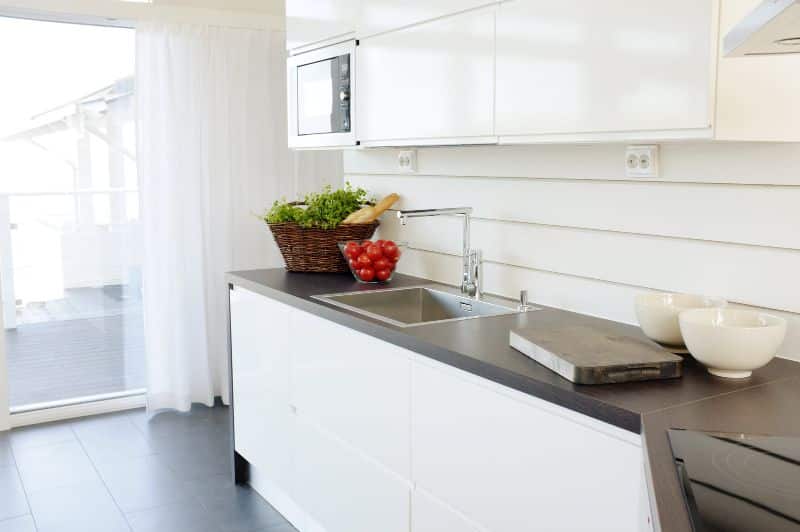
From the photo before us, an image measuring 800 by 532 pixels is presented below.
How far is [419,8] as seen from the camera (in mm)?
2551

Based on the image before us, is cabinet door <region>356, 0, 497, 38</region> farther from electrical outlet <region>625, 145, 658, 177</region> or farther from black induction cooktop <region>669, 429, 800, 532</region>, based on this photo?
black induction cooktop <region>669, 429, 800, 532</region>

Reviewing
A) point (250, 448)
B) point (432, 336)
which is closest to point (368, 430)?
point (432, 336)

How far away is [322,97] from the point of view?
10.2ft

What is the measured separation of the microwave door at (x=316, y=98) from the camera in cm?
306

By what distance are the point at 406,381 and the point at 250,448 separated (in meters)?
1.32

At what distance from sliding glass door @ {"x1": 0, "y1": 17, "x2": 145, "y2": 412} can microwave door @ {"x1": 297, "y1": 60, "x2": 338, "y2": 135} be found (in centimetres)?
148

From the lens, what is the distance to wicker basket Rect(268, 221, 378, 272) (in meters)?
3.19

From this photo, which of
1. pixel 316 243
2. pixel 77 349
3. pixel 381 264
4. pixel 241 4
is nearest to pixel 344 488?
pixel 381 264

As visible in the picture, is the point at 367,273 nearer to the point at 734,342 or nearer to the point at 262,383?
the point at 262,383

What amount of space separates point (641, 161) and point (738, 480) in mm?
1273

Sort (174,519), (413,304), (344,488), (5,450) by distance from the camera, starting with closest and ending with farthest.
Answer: (344,488), (413,304), (174,519), (5,450)

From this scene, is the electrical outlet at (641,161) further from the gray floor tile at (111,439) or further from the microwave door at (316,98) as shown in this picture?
the gray floor tile at (111,439)

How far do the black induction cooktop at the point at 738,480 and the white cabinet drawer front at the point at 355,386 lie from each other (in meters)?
1.03

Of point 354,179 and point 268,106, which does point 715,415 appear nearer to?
point 354,179
